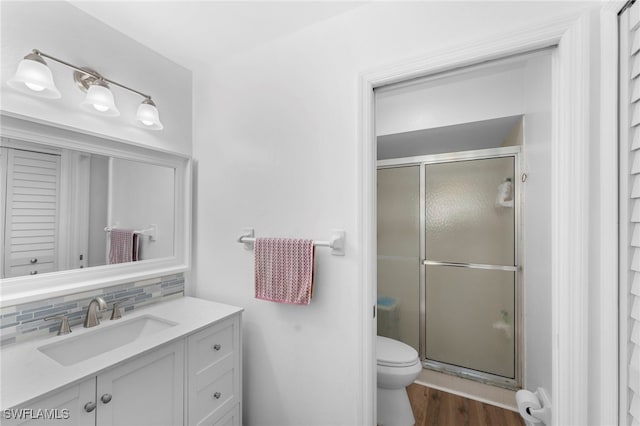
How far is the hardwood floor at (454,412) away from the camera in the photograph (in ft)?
5.80

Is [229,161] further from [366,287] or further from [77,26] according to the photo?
[366,287]

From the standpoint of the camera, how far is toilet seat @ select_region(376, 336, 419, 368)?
1.67 m

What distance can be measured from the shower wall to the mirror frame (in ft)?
5.50

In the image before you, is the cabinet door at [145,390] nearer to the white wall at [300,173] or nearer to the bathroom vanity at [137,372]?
the bathroom vanity at [137,372]

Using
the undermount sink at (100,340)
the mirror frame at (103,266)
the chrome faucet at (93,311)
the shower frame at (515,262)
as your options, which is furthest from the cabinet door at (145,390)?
the shower frame at (515,262)

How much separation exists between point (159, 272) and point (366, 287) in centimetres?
120

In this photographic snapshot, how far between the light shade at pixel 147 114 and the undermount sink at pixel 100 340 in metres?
1.05

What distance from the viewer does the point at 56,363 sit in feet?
3.06

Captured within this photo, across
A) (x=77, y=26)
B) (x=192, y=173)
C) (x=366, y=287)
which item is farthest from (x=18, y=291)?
(x=366, y=287)

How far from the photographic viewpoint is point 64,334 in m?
1.16

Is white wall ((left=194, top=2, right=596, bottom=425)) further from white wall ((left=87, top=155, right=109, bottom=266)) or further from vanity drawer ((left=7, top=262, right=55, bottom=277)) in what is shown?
vanity drawer ((left=7, top=262, right=55, bottom=277))

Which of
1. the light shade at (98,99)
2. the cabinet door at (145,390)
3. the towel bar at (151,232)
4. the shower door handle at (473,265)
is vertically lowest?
the cabinet door at (145,390)

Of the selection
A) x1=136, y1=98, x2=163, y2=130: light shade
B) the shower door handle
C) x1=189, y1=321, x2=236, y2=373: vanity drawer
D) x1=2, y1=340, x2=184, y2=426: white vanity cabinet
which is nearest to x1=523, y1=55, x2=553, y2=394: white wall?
the shower door handle

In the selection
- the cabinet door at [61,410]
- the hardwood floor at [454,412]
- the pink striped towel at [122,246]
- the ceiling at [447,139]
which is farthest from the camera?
the ceiling at [447,139]
